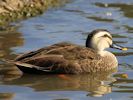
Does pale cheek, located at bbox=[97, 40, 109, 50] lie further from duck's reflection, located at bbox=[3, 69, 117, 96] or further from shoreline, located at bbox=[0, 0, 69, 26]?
shoreline, located at bbox=[0, 0, 69, 26]

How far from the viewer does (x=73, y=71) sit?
40.5ft

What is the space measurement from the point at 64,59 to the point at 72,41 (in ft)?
7.93

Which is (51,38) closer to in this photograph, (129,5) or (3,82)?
(3,82)

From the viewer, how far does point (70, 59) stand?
1238 centimetres

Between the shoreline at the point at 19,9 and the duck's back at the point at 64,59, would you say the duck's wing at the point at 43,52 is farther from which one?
the shoreline at the point at 19,9

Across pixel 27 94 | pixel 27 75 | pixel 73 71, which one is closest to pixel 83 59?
pixel 73 71

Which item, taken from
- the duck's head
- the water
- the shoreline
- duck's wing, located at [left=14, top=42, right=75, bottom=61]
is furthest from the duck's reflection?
the shoreline

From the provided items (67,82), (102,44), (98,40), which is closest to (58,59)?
(67,82)

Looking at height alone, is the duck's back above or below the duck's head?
below

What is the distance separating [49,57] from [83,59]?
0.67m

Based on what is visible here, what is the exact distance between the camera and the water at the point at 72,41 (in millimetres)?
11007

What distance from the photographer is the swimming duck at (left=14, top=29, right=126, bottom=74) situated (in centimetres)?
1219

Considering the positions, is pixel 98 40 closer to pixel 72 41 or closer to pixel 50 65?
pixel 50 65

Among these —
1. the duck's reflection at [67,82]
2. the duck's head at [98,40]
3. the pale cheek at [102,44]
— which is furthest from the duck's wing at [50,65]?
the pale cheek at [102,44]
